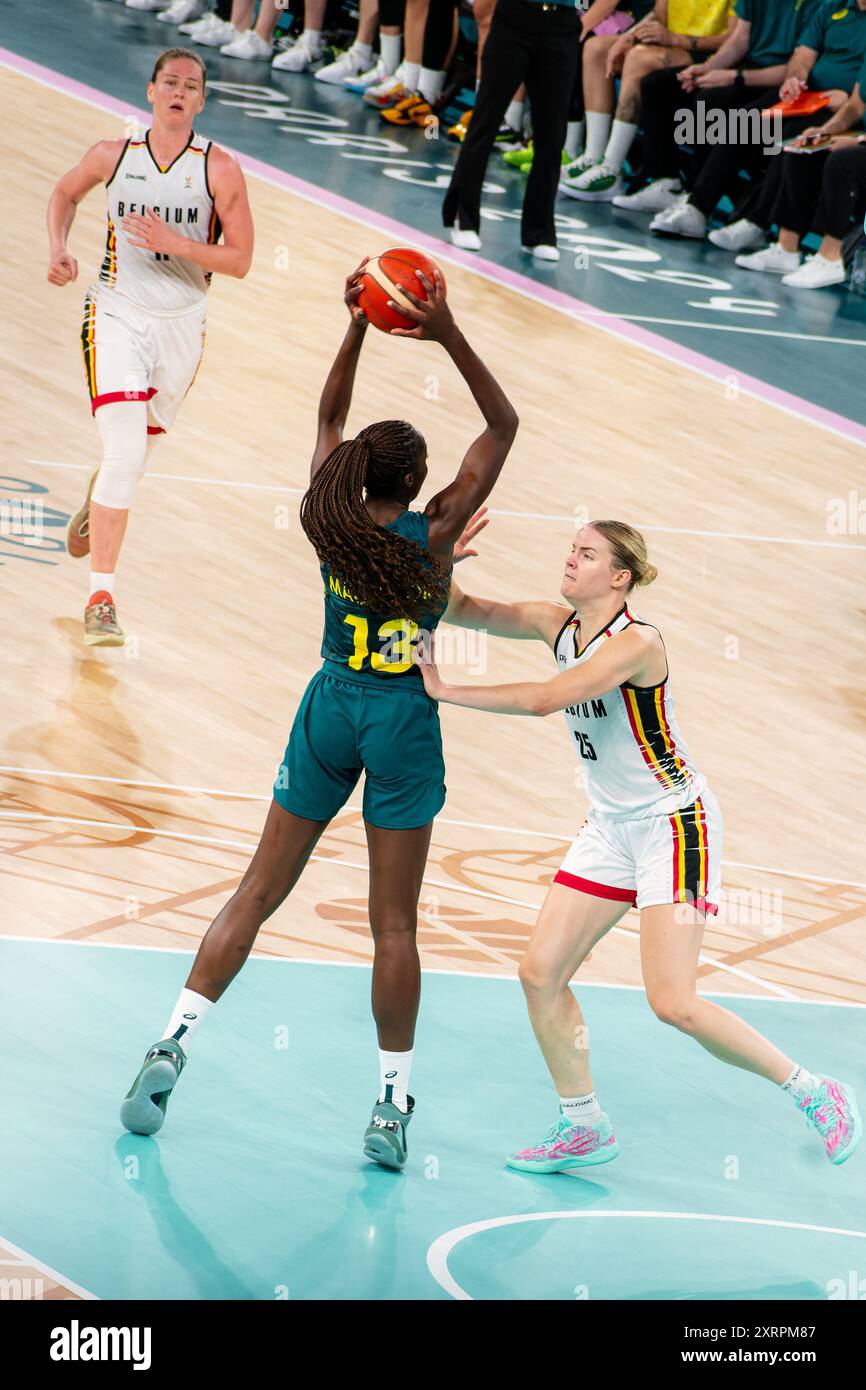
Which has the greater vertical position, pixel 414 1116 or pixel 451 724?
pixel 451 724

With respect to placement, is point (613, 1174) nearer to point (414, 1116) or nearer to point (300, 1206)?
point (414, 1116)

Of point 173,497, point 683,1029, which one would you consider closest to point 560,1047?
point 683,1029

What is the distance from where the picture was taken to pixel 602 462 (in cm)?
1089

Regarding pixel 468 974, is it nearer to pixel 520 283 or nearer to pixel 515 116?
pixel 520 283

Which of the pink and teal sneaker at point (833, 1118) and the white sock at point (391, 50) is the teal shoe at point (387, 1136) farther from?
the white sock at point (391, 50)

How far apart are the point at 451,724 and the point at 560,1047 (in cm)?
314

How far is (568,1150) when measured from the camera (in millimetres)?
5078

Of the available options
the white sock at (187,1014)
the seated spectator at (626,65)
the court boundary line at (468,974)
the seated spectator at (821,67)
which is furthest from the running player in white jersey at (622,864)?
the seated spectator at (626,65)

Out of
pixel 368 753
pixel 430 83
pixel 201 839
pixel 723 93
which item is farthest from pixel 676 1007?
pixel 430 83

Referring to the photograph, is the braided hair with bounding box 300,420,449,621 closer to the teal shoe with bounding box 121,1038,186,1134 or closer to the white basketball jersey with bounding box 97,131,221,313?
the teal shoe with bounding box 121,1038,186,1134

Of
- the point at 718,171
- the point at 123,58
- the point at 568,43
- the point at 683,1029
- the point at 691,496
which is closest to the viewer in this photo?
the point at 683,1029

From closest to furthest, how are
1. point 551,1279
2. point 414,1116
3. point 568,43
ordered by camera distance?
point 551,1279, point 414,1116, point 568,43

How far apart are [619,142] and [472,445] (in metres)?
12.0

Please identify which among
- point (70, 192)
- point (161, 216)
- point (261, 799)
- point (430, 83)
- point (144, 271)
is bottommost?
point (261, 799)
